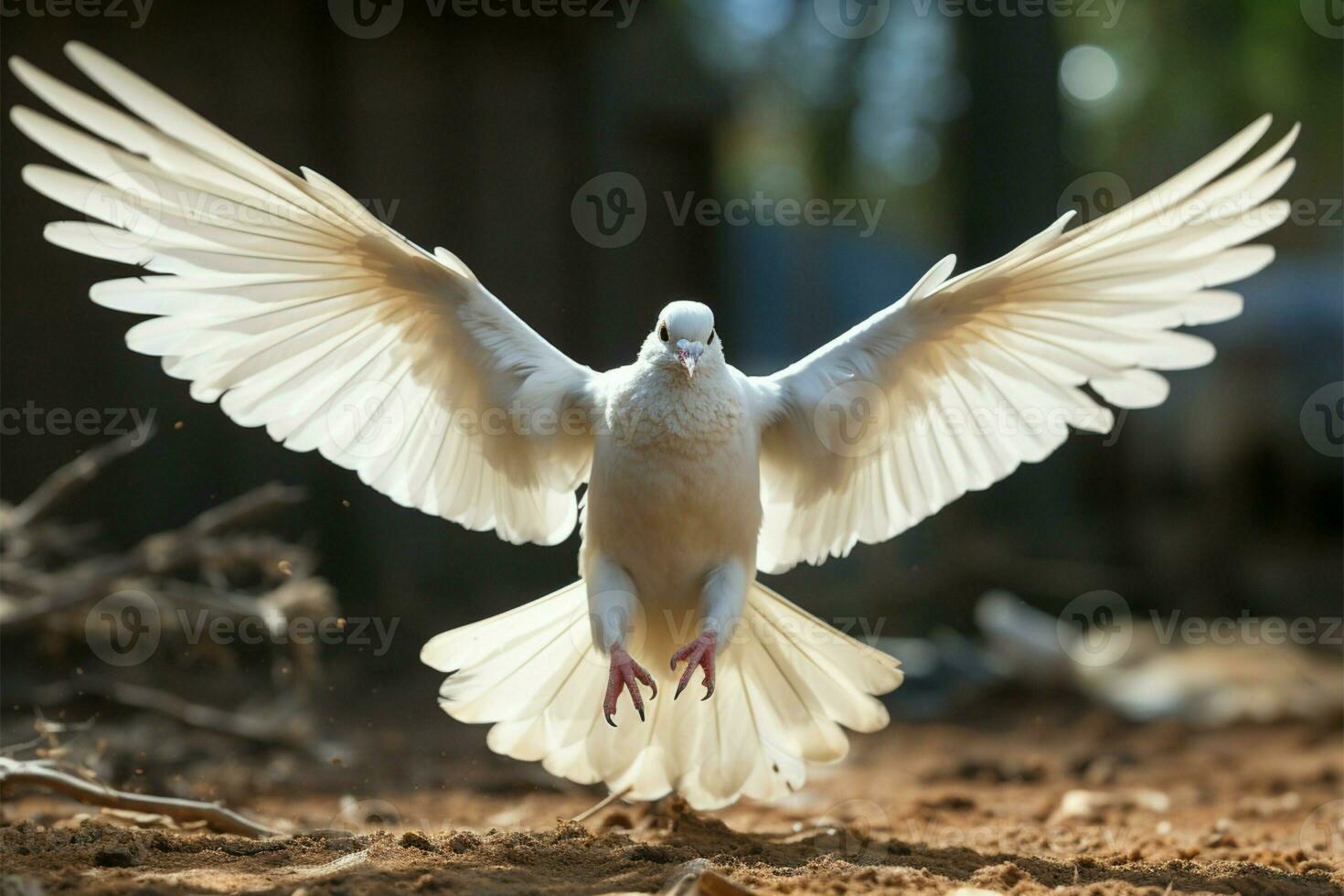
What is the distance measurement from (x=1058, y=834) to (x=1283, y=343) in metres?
10.9

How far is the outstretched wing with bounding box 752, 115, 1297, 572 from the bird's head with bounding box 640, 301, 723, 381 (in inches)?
13.8

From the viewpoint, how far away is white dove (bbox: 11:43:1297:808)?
3709 millimetres

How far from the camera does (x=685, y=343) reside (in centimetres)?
377

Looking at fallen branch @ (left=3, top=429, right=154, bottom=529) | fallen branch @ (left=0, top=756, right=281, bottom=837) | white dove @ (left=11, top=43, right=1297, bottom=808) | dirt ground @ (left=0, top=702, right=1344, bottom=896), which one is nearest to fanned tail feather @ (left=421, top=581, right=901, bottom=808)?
white dove @ (left=11, top=43, right=1297, bottom=808)

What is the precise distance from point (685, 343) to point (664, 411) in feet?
0.72

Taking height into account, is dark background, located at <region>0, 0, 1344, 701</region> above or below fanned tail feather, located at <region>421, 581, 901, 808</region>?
above

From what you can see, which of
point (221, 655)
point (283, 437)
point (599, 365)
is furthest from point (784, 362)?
point (283, 437)

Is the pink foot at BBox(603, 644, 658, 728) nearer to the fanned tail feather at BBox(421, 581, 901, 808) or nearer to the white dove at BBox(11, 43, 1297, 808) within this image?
the white dove at BBox(11, 43, 1297, 808)

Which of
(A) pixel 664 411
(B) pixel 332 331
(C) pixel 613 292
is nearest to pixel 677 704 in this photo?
(A) pixel 664 411

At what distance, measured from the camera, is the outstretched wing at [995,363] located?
3.75 metres

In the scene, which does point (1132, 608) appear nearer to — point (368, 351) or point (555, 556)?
point (555, 556)

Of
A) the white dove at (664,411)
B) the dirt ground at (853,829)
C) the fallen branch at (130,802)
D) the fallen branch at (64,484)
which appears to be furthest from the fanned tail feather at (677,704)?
the fallen branch at (64,484)

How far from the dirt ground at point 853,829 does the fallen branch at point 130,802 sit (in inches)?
4.0

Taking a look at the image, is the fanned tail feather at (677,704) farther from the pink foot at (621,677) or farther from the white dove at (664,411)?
the pink foot at (621,677)
